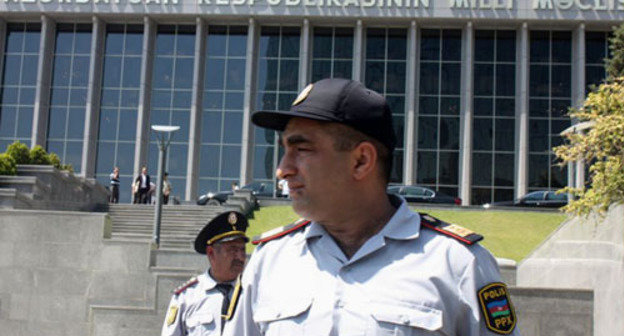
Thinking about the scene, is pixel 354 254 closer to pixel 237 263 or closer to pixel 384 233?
pixel 384 233

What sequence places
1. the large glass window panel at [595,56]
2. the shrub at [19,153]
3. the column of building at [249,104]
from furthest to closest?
the column of building at [249,104] → the large glass window panel at [595,56] → the shrub at [19,153]

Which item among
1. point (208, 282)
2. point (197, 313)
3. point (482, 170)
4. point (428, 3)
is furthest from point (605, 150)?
point (428, 3)

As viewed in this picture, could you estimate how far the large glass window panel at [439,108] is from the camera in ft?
125

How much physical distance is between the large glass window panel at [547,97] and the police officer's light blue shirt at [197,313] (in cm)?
3397

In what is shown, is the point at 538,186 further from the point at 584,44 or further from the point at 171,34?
the point at 171,34

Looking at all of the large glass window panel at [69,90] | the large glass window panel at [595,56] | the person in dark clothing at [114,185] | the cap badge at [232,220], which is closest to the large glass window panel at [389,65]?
the large glass window panel at [595,56]

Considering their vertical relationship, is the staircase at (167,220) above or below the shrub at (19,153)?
below

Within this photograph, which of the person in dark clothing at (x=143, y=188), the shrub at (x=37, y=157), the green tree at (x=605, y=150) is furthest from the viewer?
the person in dark clothing at (x=143, y=188)

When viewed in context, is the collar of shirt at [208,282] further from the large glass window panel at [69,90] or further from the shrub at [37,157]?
the large glass window panel at [69,90]

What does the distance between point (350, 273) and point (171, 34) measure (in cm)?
3935

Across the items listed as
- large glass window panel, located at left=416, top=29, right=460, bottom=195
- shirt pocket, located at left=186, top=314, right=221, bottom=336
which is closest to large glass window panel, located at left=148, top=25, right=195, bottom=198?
large glass window panel, located at left=416, top=29, right=460, bottom=195

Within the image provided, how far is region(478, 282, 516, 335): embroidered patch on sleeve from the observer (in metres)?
2.21

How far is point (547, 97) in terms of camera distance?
38.1 m

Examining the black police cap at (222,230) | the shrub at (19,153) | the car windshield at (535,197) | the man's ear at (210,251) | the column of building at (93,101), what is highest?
the column of building at (93,101)
